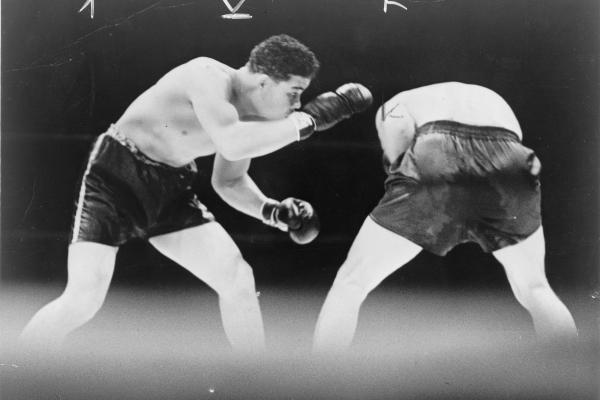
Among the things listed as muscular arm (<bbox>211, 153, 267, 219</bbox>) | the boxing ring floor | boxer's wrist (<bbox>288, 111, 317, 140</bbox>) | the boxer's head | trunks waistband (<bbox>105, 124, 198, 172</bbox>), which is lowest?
A: the boxing ring floor

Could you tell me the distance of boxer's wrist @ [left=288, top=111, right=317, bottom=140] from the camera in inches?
98.2

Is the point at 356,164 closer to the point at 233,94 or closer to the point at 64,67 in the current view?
the point at 233,94

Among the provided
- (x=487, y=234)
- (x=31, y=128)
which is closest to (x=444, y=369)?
(x=487, y=234)

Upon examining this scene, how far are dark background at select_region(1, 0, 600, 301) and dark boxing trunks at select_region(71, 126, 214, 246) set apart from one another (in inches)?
2.4

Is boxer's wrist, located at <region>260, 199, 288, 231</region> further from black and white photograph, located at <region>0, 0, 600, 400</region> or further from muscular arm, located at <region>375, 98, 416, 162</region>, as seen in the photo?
muscular arm, located at <region>375, 98, 416, 162</region>

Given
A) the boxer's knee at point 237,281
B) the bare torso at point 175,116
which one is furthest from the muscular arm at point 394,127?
the boxer's knee at point 237,281

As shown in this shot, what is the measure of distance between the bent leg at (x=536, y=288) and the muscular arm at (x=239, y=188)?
3.39 feet

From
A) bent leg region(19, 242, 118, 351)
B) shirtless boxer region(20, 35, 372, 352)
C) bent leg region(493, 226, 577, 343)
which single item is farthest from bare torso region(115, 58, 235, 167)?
bent leg region(493, 226, 577, 343)

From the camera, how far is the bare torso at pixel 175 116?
247 cm

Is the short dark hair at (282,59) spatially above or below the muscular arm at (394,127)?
above

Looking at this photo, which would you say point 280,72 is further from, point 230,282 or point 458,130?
point 230,282

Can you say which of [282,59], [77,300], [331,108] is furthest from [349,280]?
[77,300]

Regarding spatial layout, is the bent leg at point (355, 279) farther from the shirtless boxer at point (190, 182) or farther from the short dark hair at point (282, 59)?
the short dark hair at point (282, 59)

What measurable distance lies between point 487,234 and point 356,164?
A: 62 cm
